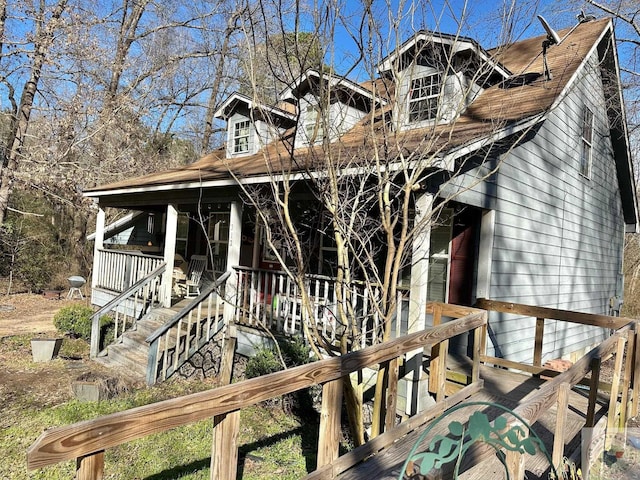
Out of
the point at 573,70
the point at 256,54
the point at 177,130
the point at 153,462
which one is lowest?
the point at 153,462

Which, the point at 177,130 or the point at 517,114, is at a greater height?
the point at 177,130

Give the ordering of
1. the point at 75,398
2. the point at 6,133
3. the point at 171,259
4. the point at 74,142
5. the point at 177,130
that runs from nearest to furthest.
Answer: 1. the point at 75,398
2. the point at 171,259
3. the point at 74,142
4. the point at 6,133
5. the point at 177,130

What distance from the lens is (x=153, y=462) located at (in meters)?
4.70

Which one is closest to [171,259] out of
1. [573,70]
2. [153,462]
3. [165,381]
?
[165,381]

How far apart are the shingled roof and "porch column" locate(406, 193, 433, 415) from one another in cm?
85

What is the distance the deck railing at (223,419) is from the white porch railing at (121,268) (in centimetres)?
767

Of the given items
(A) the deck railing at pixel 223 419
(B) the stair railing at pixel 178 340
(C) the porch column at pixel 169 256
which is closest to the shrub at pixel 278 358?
(B) the stair railing at pixel 178 340

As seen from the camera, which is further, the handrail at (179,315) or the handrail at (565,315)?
the handrail at (179,315)

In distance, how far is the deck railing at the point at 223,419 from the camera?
5.26 feet

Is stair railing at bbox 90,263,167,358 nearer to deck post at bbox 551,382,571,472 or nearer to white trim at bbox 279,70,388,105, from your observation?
white trim at bbox 279,70,388,105

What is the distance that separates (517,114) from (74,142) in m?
14.3

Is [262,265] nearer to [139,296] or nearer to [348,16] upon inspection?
[139,296]

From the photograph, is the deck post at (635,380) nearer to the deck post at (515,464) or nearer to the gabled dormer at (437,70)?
the gabled dormer at (437,70)

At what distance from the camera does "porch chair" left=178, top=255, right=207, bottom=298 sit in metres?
12.0
